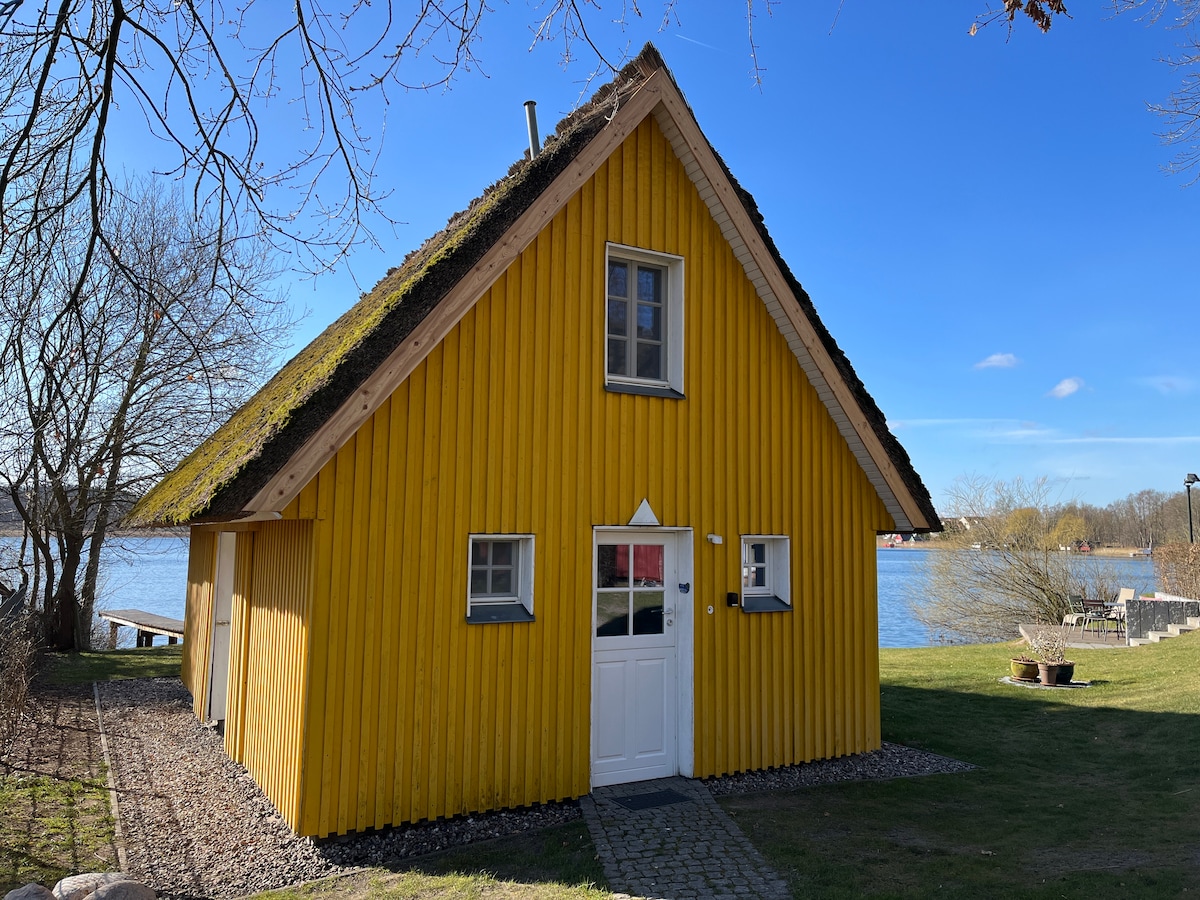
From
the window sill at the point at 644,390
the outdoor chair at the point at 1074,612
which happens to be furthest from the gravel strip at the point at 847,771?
the outdoor chair at the point at 1074,612

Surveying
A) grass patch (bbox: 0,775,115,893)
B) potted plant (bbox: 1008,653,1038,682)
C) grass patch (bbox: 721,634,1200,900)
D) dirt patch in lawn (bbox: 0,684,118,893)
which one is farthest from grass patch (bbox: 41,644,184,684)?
potted plant (bbox: 1008,653,1038,682)

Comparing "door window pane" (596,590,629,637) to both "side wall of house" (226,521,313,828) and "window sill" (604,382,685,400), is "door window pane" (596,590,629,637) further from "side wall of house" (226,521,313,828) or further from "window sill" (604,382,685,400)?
"side wall of house" (226,521,313,828)

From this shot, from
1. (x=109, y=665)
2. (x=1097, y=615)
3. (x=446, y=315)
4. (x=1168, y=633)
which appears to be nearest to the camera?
(x=446, y=315)

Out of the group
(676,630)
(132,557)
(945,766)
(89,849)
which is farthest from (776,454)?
(132,557)

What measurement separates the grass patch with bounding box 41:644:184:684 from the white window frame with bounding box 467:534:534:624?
Answer: 9414 millimetres

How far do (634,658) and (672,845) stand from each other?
178 centimetres

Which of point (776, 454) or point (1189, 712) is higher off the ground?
point (776, 454)

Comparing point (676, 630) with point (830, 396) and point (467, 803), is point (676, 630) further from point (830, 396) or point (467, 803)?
point (830, 396)

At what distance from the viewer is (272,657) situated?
678cm

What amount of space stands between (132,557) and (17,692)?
12.5 m

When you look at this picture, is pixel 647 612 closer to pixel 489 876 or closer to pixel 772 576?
pixel 772 576

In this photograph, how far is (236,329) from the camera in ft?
53.6

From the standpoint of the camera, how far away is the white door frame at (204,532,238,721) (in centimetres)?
961

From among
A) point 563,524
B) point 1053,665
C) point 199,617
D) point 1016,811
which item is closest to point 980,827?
point 1016,811
